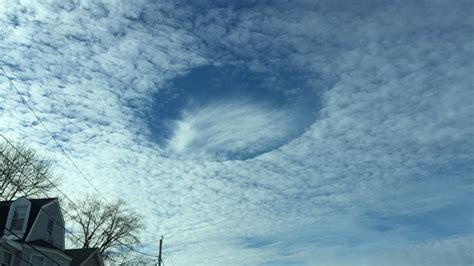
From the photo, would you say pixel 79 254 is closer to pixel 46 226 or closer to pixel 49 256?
pixel 46 226

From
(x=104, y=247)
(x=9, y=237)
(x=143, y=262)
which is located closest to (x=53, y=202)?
(x=9, y=237)

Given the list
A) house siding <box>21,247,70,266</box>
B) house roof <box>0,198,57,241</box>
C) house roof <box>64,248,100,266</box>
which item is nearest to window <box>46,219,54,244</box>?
house siding <box>21,247,70,266</box>

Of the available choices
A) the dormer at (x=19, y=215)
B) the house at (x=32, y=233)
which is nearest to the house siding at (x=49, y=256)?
the house at (x=32, y=233)

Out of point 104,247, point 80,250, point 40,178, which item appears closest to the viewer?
point 80,250

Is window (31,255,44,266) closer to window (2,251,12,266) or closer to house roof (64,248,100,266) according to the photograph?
window (2,251,12,266)

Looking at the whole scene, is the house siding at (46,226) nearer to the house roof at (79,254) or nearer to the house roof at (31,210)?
the house roof at (31,210)

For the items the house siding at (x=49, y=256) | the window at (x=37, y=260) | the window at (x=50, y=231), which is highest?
the window at (x=50, y=231)

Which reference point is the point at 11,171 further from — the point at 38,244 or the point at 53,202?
the point at 38,244

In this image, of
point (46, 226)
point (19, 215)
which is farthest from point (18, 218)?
point (46, 226)
